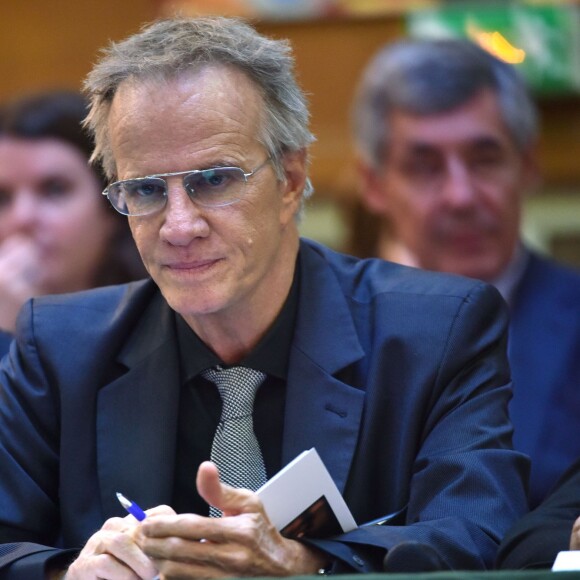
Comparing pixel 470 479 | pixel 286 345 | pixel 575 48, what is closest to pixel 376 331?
pixel 286 345

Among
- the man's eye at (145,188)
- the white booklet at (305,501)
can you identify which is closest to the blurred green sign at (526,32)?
the man's eye at (145,188)

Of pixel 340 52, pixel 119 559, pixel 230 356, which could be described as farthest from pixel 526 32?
pixel 119 559

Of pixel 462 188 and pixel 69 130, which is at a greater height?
pixel 69 130

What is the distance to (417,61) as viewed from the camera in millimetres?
4336

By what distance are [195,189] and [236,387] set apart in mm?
460

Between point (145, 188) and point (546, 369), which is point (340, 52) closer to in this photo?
point (546, 369)

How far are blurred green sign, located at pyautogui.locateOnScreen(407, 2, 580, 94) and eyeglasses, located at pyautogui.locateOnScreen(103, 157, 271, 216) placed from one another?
3.62 metres

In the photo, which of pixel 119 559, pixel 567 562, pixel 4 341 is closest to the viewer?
pixel 567 562

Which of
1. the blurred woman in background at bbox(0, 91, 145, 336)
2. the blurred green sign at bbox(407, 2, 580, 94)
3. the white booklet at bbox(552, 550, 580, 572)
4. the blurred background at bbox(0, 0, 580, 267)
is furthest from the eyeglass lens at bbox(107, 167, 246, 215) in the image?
the blurred green sign at bbox(407, 2, 580, 94)

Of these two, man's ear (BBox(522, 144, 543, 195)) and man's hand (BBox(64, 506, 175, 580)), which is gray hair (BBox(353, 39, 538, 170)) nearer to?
man's ear (BBox(522, 144, 543, 195))

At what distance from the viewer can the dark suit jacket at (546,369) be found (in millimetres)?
3494

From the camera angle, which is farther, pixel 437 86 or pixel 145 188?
pixel 437 86

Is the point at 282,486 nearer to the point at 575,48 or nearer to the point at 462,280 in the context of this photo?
the point at 462,280

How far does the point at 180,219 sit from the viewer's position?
252cm
